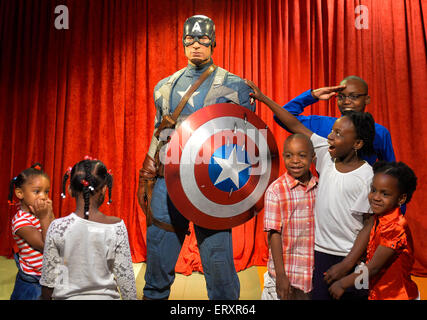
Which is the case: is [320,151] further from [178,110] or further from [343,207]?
[178,110]

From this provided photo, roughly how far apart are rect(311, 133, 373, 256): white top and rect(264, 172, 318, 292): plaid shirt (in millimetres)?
61

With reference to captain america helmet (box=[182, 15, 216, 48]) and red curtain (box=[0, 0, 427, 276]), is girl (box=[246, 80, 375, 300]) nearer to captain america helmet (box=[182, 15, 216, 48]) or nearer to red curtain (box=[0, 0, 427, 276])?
captain america helmet (box=[182, 15, 216, 48])

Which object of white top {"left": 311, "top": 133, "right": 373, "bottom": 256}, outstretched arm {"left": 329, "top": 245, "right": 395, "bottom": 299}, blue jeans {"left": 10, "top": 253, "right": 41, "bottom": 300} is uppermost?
white top {"left": 311, "top": 133, "right": 373, "bottom": 256}

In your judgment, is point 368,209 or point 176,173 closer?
point 368,209

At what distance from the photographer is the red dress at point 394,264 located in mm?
1808

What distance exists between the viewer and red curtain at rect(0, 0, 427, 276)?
4125mm

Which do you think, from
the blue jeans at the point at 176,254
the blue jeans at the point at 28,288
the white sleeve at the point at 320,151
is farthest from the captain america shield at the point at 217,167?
the blue jeans at the point at 28,288

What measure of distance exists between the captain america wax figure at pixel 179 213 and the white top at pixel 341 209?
1.75 feet

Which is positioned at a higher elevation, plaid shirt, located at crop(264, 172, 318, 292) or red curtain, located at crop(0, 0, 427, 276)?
red curtain, located at crop(0, 0, 427, 276)

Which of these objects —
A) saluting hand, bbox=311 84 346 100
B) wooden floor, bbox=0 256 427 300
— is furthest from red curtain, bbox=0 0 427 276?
saluting hand, bbox=311 84 346 100

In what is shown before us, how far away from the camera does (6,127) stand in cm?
453
